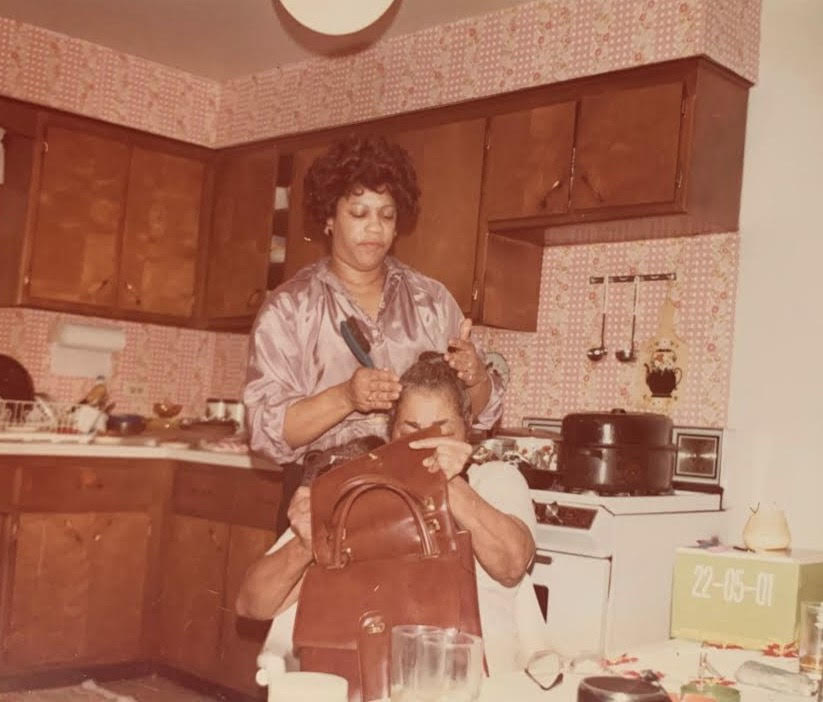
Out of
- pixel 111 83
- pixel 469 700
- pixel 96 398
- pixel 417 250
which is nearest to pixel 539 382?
pixel 417 250

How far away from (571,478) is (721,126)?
1.17 meters

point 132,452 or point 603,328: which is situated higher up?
point 603,328

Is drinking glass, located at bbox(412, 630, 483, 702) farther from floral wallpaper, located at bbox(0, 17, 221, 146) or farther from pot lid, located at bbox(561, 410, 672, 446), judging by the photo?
floral wallpaper, located at bbox(0, 17, 221, 146)

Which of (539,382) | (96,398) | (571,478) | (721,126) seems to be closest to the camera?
(571,478)

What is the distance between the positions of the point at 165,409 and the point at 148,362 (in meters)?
0.26

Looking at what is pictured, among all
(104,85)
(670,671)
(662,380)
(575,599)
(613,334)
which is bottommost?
(575,599)

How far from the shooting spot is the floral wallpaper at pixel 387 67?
11.0 feet

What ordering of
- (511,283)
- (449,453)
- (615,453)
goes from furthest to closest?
1. (511,283)
2. (615,453)
3. (449,453)

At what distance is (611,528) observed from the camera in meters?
2.76

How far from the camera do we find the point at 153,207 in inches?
182

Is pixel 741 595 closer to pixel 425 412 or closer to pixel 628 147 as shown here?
pixel 425 412

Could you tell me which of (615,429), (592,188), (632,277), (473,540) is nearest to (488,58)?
(592,188)

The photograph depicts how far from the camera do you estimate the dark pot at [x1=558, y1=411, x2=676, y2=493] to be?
298 centimetres

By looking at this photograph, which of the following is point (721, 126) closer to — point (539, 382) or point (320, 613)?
point (539, 382)
